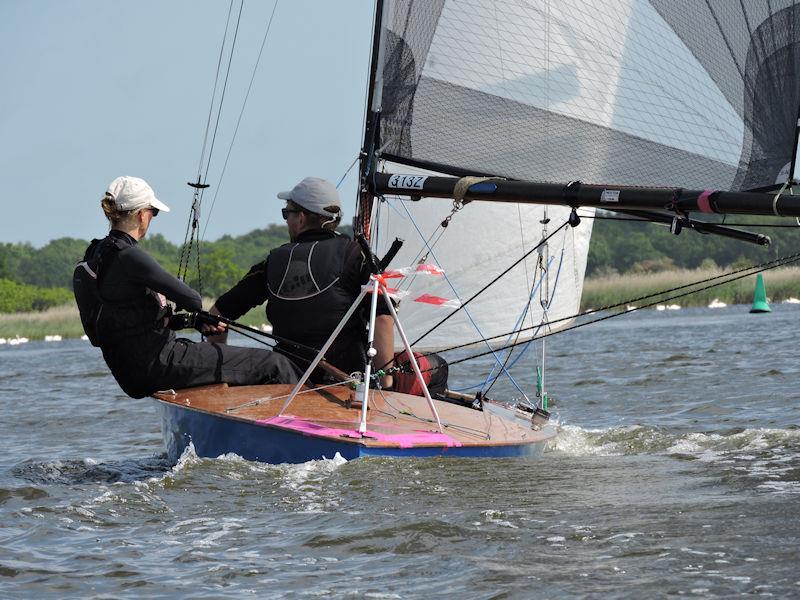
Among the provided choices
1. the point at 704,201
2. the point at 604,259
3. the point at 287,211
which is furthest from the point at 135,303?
the point at 604,259

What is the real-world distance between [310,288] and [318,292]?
0.16ft

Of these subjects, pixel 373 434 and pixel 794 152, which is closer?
pixel 373 434

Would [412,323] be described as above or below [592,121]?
below

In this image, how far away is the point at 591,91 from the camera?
703 centimetres

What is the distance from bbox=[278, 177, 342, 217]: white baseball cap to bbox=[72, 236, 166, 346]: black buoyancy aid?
84 cm

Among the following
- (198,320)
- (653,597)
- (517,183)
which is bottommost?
(653,597)

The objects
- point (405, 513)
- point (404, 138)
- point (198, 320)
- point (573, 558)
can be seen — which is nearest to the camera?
point (573, 558)

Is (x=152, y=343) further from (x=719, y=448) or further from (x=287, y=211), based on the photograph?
(x=719, y=448)

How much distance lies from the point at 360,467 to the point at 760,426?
Answer: 12.3 ft

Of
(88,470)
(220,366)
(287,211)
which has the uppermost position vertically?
(287,211)

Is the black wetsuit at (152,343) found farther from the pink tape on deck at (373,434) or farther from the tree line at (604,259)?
the tree line at (604,259)

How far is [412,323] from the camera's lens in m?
8.41

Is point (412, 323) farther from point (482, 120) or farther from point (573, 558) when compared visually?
point (573, 558)

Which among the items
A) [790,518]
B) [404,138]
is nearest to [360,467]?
[790,518]
